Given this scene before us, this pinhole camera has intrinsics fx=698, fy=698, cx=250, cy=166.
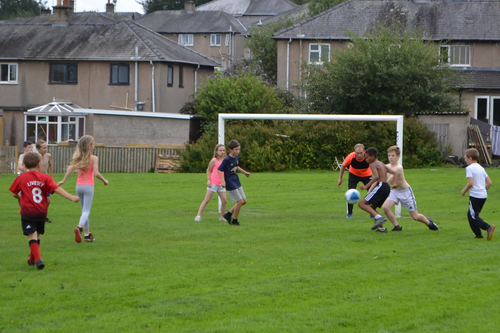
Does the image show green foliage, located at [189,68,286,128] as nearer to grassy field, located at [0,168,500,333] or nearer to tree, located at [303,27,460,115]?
tree, located at [303,27,460,115]

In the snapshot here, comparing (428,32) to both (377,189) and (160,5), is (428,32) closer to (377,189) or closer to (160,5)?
(377,189)

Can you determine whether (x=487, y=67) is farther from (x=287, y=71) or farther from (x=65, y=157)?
(x=65, y=157)

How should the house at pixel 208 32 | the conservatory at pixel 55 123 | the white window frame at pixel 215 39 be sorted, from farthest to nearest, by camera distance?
the white window frame at pixel 215 39 → the house at pixel 208 32 → the conservatory at pixel 55 123

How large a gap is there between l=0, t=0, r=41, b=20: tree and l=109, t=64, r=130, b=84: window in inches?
2407

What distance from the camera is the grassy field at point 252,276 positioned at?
6926 millimetres

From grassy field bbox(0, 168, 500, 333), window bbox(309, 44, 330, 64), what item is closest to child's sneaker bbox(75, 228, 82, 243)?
grassy field bbox(0, 168, 500, 333)

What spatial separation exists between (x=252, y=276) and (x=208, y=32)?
69.7m

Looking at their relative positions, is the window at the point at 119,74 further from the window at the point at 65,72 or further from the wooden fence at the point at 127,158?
the wooden fence at the point at 127,158

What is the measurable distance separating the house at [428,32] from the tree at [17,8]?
216 feet

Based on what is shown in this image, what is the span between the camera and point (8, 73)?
46188mm

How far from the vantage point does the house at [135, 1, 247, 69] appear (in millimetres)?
76562

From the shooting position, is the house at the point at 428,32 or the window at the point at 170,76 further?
the window at the point at 170,76

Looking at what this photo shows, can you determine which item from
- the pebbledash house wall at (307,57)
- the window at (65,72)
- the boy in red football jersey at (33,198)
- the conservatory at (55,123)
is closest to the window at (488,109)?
the pebbledash house wall at (307,57)

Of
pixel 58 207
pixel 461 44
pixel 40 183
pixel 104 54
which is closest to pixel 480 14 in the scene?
pixel 461 44
